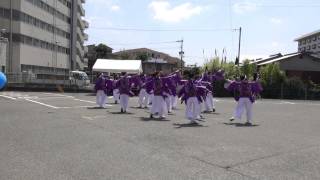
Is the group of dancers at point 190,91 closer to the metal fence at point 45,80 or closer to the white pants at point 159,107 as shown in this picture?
the white pants at point 159,107

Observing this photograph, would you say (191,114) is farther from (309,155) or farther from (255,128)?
(309,155)

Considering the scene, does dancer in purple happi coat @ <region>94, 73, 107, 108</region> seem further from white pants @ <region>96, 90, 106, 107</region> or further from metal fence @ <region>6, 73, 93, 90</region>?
metal fence @ <region>6, 73, 93, 90</region>

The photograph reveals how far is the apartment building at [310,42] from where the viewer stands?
357 ft

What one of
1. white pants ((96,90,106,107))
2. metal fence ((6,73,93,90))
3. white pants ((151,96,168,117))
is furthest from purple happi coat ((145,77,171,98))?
metal fence ((6,73,93,90))

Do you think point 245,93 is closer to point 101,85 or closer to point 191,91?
point 191,91

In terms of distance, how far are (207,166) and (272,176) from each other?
122cm

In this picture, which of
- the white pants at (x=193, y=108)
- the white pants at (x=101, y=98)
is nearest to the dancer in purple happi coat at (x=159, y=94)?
the white pants at (x=193, y=108)

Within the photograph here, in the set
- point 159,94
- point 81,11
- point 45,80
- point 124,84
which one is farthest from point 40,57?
point 159,94

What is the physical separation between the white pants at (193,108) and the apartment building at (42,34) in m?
34.5

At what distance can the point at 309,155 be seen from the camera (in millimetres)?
10422

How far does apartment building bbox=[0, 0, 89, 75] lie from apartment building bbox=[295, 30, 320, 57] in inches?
1943

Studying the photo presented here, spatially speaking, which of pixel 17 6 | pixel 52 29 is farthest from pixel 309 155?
pixel 52 29

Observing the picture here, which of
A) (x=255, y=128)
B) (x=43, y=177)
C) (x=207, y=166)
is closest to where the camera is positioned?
(x=43, y=177)

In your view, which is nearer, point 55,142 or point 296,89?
point 55,142
